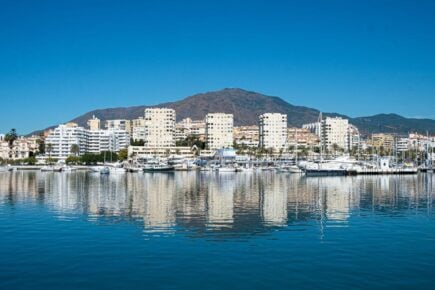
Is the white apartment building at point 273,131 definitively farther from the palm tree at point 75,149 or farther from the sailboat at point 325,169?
the sailboat at point 325,169

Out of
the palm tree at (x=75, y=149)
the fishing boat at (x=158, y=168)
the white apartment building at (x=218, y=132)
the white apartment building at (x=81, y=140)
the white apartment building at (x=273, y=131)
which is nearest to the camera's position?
the fishing boat at (x=158, y=168)

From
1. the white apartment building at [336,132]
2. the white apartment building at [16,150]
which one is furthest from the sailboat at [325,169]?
the white apartment building at [16,150]

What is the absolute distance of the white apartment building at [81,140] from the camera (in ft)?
537

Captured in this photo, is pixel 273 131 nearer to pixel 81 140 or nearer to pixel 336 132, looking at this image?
pixel 336 132

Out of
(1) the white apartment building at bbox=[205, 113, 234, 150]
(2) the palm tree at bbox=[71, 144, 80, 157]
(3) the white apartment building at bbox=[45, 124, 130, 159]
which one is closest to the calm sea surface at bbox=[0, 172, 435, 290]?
(2) the palm tree at bbox=[71, 144, 80, 157]

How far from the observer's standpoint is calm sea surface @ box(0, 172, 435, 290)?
14262 mm

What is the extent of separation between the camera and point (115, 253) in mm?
17672

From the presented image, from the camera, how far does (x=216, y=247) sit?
60.5 feet

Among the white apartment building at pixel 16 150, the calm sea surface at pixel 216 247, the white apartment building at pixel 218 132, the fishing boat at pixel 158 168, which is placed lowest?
the calm sea surface at pixel 216 247

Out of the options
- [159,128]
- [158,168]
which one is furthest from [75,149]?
[158,168]

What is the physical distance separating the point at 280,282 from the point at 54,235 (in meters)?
11.3

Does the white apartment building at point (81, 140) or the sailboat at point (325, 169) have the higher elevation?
the white apartment building at point (81, 140)

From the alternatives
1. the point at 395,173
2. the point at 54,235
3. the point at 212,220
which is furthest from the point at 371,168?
the point at 54,235

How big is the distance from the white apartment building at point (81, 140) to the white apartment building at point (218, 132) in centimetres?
3241
